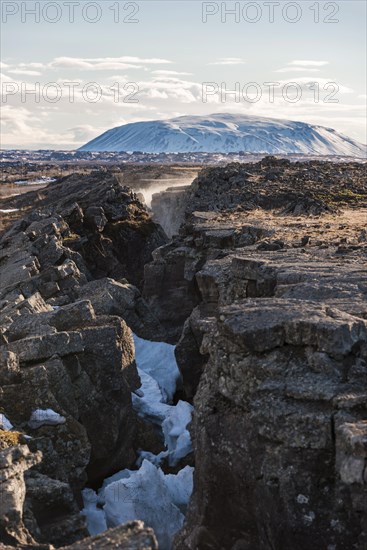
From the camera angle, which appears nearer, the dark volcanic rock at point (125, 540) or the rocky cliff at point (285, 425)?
Answer: the dark volcanic rock at point (125, 540)

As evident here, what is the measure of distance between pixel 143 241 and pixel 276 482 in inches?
1097

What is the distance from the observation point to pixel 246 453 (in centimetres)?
1003

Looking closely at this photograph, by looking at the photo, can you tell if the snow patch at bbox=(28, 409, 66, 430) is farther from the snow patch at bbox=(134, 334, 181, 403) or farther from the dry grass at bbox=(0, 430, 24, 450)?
the snow patch at bbox=(134, 334, 181, 403)

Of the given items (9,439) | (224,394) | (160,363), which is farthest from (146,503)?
(160,363)

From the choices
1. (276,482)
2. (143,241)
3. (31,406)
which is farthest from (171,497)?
(143,241)

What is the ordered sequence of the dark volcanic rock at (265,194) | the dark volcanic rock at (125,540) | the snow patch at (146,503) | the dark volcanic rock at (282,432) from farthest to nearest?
the dark volcanic rock at (265,194)
the snow patch at (146,503)
the dark volcanic rock at (282,432)
the dark volcanic rock at (125,540)

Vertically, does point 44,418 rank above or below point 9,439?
below

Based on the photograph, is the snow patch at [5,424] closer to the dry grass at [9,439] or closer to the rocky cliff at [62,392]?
the rocky cliff at [62,392]

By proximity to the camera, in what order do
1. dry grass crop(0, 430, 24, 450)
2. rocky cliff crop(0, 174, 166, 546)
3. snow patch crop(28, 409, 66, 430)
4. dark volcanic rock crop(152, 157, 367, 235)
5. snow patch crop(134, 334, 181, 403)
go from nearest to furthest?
1. rocky cliff crop(0, 174, 166, 546)
2. dry grass crop(0, 430, 24, 450)
3. snow patch crop(28, 409, 66, 430)
4. snow patch crop(134, 334, 181, 403)
5. dark volcanic rock crop(152, 157, 367, 235)

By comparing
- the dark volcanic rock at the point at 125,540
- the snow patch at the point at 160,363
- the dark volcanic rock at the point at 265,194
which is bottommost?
the snow patch at the point at 160,363

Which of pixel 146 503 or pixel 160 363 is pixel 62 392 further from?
pixel 160 363

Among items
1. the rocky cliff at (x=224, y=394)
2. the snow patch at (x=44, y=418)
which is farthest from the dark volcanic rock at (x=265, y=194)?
the snow patch at (x=44, y=418)

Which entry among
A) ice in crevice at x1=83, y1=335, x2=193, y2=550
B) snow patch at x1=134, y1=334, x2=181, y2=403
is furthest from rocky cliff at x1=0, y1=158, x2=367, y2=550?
snow patch at x1=134, y1=334, x2=181, y2=403

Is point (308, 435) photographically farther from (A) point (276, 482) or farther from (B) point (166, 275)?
(B) point (166, 275)
